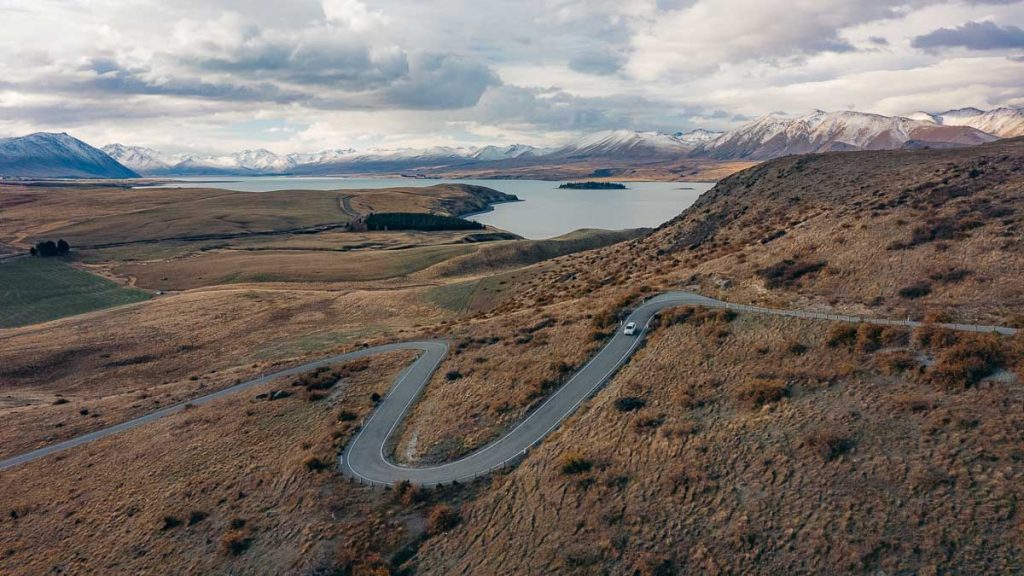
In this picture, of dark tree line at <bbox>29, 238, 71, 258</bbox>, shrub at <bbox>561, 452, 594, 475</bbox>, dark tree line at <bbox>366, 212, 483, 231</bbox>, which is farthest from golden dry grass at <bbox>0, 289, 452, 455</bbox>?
dark tree line at <bbox>366, 212, 483, 231</bbox>

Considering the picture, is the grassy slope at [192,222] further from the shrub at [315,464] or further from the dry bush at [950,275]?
the dry bush at [950,275]

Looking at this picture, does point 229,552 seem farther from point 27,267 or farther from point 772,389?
point 27,267

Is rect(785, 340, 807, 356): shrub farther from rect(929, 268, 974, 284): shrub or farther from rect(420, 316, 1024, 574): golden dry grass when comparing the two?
rect(929, 268, 974, 284): shrub

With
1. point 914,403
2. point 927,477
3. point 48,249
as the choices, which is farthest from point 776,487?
point 48,249

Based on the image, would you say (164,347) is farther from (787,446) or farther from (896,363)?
(896,363)

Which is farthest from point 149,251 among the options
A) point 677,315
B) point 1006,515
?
point 1006,515

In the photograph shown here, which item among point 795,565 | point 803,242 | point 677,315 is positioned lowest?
point 795,565

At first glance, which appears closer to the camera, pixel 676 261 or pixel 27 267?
pixel 676 261
